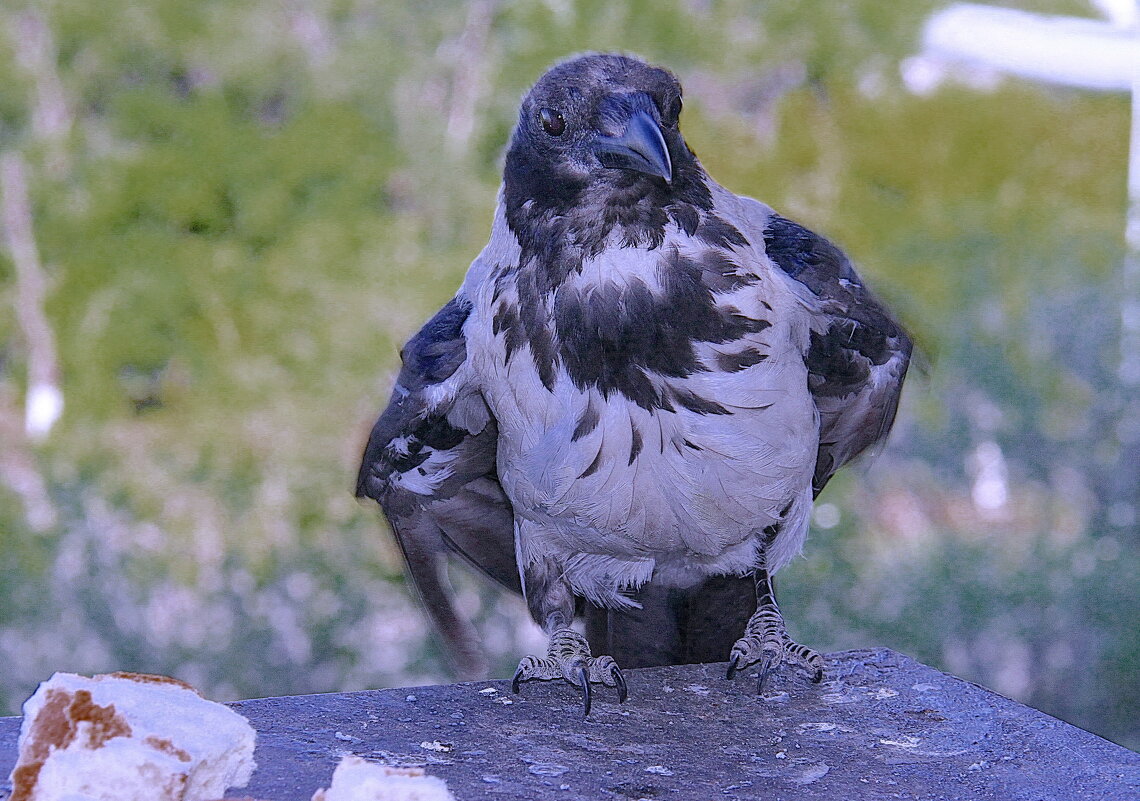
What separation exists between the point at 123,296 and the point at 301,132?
1.41 metres

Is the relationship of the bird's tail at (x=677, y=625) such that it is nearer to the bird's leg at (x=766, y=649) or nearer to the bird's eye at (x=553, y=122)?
the bird's leg at (x=766, y=649)

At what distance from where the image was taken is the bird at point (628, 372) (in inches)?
94.2

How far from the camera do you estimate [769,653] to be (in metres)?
2.88

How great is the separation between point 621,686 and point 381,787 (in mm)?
1002

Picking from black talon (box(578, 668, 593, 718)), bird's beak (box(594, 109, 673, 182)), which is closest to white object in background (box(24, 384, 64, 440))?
black talon (box(578, 668, 593, 718))

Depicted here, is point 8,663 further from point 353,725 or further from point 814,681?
point 814,681

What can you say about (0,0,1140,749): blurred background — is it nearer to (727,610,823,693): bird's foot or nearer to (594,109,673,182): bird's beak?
(727,610,823,693): bird's foot

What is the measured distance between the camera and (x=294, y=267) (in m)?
7.33

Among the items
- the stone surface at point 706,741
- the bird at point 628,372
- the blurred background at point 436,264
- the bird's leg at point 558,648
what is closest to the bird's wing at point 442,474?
the bird at point 628,372

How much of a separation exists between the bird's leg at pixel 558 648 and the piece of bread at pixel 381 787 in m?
0.85

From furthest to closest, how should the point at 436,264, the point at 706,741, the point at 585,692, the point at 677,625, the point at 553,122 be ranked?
1. the point at 436,264
2. the point at 677,625
3. the point at 585,692
4. the point at 706,741
5. the point at 553,122

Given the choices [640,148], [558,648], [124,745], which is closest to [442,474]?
[558,648]

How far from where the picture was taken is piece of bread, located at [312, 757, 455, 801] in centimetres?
183

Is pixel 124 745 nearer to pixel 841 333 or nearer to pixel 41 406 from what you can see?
pixel 841 333
